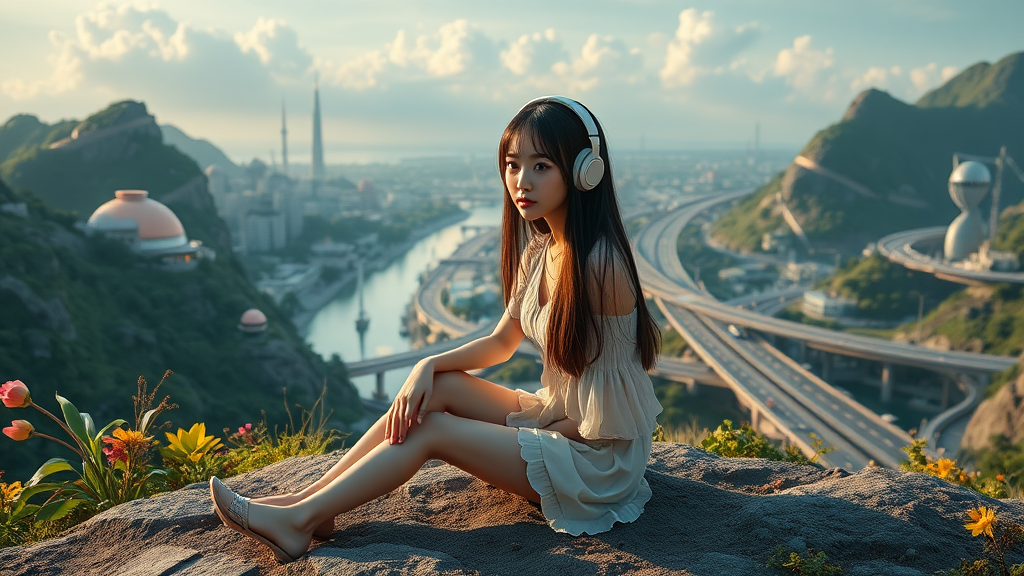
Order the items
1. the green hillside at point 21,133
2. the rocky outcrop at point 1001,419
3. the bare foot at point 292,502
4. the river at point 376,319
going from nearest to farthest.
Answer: the bare foot at point 292,502, the rocky outcrop at point 1001,419, the river at point 376,319, the green hillside at point 21,133

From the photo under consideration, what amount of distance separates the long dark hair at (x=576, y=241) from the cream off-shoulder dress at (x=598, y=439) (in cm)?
3

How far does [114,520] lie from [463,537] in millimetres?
1277

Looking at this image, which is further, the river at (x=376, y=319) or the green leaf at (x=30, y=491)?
the river at (x=376, y=319)

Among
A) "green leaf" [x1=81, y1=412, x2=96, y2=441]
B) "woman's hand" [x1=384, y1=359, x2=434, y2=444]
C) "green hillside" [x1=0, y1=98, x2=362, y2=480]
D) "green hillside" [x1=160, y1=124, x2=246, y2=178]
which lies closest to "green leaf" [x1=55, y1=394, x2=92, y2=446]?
"green leaf" [x1=81, y1=412, x2=96, y2=441]

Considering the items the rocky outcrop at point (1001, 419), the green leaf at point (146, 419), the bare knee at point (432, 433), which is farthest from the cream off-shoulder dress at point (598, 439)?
the rocky outcrop at point (1001, 419)

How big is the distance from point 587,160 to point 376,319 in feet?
135

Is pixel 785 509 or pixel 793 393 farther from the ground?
pixel 785 509

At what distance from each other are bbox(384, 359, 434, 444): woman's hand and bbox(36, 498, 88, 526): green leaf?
4.51 ft

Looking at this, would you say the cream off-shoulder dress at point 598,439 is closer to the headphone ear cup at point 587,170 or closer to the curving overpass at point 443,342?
the headphone ear cup at point 587,170

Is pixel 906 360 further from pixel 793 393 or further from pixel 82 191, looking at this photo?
pixel 82 191

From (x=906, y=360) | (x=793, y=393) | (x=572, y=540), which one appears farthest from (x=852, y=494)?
(x=906, y=360)

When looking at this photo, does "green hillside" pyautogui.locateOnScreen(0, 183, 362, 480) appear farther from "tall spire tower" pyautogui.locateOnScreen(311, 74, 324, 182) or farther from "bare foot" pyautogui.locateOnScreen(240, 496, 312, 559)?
"tall spire tower" pyautogui.locateOnScreen(311, 74, 324, 182)

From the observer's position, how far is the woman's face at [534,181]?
2.46 m

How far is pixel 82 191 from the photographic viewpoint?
33.2 meters
